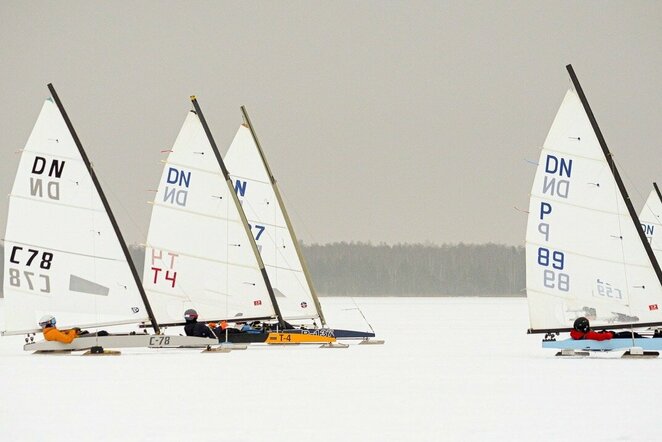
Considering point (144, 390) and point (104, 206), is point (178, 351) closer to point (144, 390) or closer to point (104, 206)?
point (104, 206)

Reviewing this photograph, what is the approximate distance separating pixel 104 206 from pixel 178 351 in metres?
4.52

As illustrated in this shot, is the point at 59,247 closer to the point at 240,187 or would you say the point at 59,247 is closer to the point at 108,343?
the point at 108,343

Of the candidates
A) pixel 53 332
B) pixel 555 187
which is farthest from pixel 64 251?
pixel 555 187

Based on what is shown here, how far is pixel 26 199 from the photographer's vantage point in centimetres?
2738

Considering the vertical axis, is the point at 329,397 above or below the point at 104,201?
below

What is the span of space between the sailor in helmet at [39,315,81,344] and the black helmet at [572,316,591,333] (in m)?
11.4

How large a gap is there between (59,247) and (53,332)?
198cm

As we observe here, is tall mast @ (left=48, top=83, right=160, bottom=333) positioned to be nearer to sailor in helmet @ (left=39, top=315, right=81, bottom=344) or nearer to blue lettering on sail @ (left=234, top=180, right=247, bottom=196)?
sailor in helmet @ (left=39, top=315, right=81, bottom=344)

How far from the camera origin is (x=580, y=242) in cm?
2608

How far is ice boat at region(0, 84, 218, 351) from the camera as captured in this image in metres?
27.3

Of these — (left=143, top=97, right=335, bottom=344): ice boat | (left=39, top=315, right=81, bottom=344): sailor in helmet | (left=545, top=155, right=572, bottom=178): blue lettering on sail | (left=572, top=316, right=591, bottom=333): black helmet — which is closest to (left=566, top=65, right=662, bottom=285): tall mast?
(left=545, top=155, right=572, bottom=178): blue lettering on sail

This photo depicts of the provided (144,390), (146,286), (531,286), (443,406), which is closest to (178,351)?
(146,286)

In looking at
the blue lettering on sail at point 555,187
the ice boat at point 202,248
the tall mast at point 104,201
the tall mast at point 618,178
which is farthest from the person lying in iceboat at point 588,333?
the tall mast at point 104,201

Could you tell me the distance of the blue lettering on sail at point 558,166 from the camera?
25.8m
